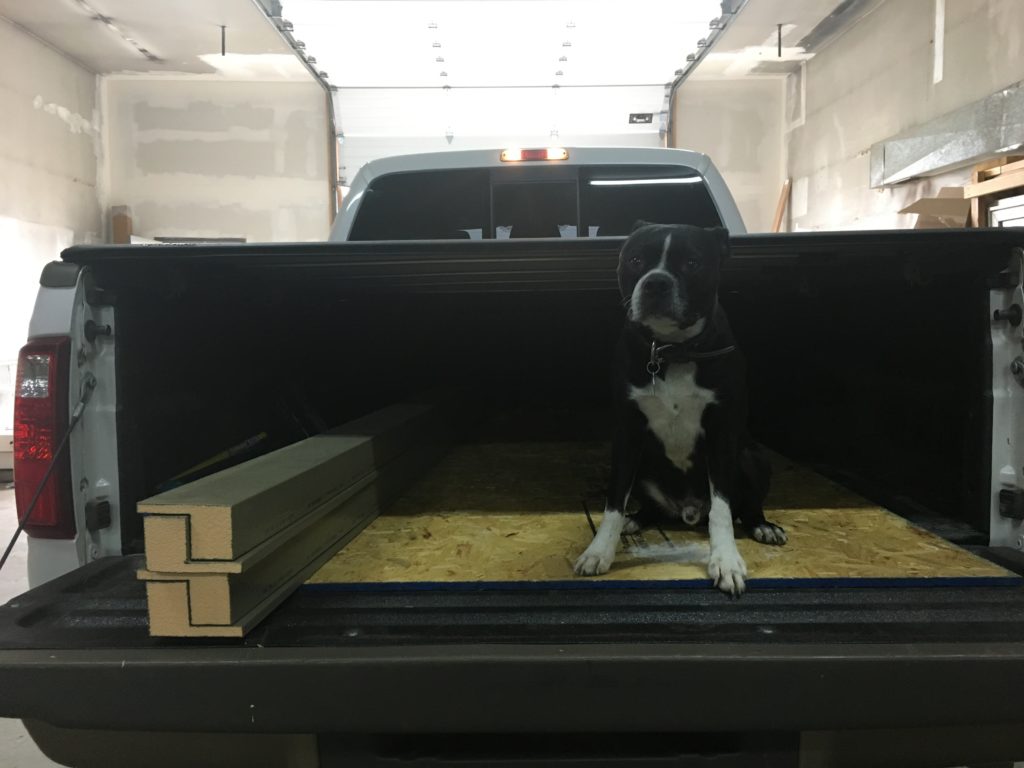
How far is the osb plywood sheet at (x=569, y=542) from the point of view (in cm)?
190

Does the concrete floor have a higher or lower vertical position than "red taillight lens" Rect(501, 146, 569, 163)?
lower

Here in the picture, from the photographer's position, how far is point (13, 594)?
13.7 ft

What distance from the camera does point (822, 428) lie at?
3.21m

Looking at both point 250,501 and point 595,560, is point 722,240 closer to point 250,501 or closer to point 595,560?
point 595,560

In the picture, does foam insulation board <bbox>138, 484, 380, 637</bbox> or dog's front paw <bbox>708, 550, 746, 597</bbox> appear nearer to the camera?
foam insulation board <bbox>138, 484, 380, 637</bbox>

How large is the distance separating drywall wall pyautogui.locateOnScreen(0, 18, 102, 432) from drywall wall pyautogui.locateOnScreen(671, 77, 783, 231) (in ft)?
26.9

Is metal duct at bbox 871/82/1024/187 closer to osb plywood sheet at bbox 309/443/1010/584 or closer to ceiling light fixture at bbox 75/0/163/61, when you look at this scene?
osb plywood sheet at bbox 309/443/1010/584

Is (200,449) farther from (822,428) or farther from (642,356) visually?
(822,428)

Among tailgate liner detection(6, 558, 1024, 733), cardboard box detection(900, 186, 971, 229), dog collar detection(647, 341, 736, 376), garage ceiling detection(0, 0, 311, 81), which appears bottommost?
tailgate liner detection(6, 558, 1024, 733)

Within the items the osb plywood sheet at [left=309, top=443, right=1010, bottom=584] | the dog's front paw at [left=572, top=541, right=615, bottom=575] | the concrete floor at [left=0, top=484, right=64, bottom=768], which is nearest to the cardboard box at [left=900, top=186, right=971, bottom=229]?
the osb plywood sheet at [left=309, top=443, right=1010, bottom=584]

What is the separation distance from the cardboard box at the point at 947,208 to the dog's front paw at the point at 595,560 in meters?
5.35

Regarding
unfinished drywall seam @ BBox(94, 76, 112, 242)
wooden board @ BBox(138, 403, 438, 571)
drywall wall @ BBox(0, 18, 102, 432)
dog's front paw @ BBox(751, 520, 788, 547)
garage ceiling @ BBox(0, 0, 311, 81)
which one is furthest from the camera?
unfinished drywall seam @ BBox(94, 76, 112, 242)

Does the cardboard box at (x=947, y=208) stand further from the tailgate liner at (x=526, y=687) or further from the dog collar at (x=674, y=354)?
the tailgate liner at (x=526, y=687)

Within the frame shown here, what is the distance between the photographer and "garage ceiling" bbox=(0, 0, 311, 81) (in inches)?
300
